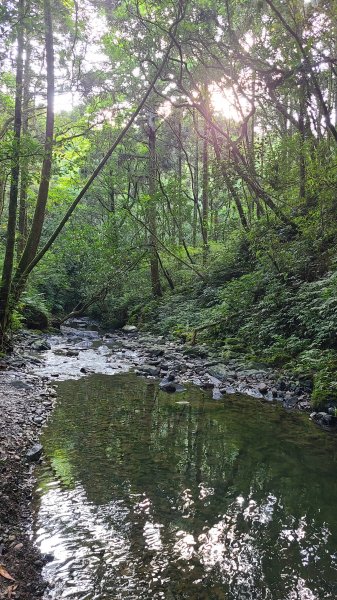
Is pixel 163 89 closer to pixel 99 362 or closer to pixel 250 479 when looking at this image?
pixel 99 362

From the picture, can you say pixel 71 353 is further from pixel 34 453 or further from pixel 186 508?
pixel 186 508

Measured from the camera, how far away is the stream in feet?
10.0

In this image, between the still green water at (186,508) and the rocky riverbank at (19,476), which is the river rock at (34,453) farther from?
the still green water at (186,508)

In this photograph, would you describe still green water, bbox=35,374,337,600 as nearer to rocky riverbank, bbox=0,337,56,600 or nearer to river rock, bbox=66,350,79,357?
rocky riverbank, bbox=0,337,56,600

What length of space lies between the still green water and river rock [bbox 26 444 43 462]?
0.13m

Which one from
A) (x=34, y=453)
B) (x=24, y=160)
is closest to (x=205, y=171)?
(x=24, y=160)

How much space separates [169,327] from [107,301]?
21.7ft

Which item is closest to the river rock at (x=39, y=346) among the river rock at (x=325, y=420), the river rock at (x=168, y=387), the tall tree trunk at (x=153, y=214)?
the river rock at (x=168, y=387)

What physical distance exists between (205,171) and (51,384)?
11.0 m

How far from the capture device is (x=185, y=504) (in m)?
4.14

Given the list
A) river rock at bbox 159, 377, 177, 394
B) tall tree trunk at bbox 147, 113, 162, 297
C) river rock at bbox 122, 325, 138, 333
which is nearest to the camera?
river rock at bbox 159, 377, 177, 394

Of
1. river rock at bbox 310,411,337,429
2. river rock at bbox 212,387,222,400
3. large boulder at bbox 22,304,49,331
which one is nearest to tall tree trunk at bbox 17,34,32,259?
large boulder at bbox 22,304,49,331

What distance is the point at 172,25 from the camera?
12.1 metres

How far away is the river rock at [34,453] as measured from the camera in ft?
16.0
